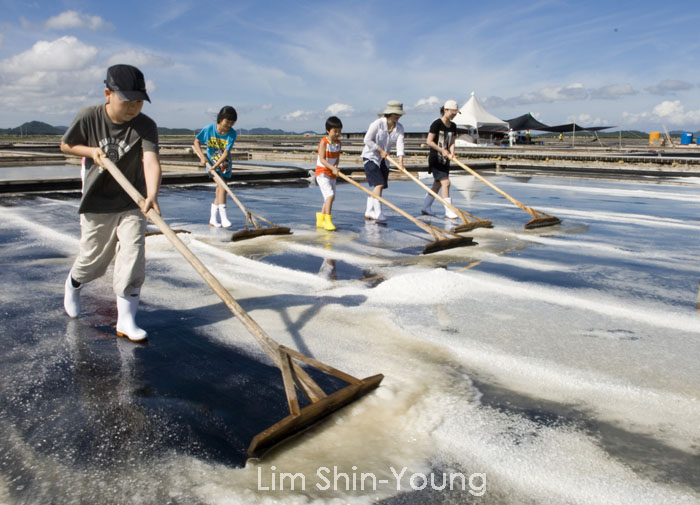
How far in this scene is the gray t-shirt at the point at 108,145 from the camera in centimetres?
373

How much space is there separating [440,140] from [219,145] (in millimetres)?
3489

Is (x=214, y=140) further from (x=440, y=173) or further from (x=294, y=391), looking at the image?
(x=294, y=391)

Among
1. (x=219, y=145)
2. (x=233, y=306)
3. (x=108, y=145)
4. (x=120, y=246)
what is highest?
(x=219, y=145)

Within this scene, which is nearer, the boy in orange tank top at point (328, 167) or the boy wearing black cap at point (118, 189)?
the boy wearing black cap at point (118, 189)

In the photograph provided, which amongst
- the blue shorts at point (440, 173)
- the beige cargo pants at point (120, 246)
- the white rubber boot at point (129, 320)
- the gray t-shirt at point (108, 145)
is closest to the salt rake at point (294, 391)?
the beige cargo pants at point (120, 246)

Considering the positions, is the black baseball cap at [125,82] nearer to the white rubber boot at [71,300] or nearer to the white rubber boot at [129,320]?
the white rubber boot at [129,320]

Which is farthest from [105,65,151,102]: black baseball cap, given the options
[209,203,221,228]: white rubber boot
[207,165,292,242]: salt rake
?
[209,203,221,228]: white rubber boot

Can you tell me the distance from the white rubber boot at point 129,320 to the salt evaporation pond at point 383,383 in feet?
0.31

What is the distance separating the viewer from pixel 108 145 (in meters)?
3.77

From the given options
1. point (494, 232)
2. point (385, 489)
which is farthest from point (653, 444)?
point (494, 232)

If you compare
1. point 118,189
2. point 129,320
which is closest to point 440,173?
point 118,189

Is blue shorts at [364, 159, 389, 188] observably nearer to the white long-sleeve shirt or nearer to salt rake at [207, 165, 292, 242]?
the white long-sleeve shirt

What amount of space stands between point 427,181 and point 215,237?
11.3m

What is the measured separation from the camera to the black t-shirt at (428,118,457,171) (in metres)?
9.45
